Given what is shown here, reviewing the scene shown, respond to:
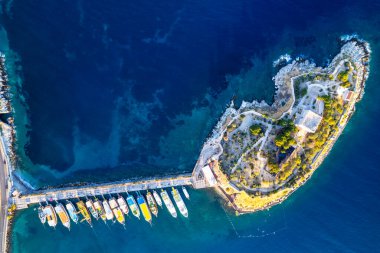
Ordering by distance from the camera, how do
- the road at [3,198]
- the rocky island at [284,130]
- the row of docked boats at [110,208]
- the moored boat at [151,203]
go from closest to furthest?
the road at [3,198] → the rocky island at [284,130] → the row of docked boats at [110,208] → the moored boat at [151,203]

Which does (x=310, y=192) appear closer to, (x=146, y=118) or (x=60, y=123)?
(x=146, y=118)

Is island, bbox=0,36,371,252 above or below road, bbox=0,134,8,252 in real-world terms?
above

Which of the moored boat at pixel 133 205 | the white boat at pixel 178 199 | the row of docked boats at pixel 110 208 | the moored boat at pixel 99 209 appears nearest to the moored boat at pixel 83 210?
the row of docked boats at pixel 110 208

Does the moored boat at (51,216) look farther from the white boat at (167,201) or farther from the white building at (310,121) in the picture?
the white building at (310,121)

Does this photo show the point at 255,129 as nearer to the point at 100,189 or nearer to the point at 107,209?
the point at 100,189

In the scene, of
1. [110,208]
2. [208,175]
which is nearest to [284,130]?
[208,175]

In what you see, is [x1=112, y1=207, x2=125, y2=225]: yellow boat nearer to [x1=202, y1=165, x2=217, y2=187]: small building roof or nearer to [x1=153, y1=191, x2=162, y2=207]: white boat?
[x1=153, y1=191, x2=162, y2=207]: white boat

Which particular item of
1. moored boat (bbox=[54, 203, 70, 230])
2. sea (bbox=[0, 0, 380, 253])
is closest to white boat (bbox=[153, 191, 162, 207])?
sea (bbox=[0, 0, 380, 253])

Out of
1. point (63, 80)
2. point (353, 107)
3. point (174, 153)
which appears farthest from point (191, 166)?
point (353, 107)
